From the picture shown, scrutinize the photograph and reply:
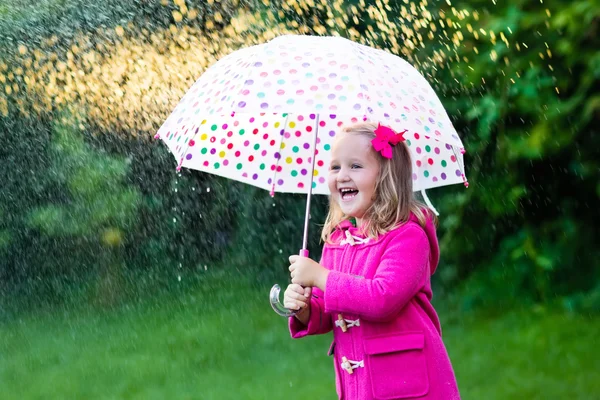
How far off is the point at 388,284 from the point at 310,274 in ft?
0.63

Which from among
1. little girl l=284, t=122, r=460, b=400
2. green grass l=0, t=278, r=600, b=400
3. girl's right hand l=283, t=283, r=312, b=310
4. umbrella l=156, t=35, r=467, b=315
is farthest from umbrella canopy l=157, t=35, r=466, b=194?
green grass l=0, t=278, r=600, b=400

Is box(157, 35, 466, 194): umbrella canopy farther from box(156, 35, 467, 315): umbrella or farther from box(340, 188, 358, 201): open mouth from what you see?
box(340, 188, 358, 201): open mouth

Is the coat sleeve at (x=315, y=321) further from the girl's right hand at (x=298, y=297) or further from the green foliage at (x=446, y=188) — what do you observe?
the green foliage at (x=446, y=188)

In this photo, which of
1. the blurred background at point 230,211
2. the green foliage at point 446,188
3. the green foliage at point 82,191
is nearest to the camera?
the blurred background at point 230,211

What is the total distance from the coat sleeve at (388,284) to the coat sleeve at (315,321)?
0.13 metres

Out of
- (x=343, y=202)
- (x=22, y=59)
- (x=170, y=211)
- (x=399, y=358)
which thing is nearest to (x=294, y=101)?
(x=343, y=202)

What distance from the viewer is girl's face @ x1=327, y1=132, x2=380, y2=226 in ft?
7.57

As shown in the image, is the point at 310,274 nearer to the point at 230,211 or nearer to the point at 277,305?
the point at 277,305

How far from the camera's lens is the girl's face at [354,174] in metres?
2.31

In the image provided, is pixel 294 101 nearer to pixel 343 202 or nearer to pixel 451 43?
pixel 343 202

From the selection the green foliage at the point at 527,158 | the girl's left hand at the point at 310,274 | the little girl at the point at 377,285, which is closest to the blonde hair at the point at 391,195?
the little girl at the point at 377,285

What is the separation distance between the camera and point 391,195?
2.32m

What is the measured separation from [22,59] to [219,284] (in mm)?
2047

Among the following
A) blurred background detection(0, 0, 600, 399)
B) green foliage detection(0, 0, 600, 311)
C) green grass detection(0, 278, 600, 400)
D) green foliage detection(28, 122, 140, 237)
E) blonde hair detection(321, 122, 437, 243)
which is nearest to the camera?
blonde hair detection(321, 122, 437, 243)
